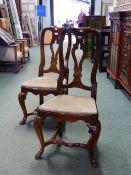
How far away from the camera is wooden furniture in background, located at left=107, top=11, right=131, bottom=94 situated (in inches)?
134

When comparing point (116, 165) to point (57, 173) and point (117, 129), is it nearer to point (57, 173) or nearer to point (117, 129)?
point (57, 173)

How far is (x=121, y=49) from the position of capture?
12.5ft

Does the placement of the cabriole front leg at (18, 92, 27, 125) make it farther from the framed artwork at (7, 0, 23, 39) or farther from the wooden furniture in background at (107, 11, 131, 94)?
the framed artwork at (7, 0, 23, 39)

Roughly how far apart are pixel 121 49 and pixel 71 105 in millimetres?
2205

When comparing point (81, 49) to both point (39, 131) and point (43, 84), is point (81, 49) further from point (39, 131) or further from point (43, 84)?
point (39, 131)

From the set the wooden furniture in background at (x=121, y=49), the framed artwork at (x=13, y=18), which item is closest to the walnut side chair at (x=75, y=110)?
the wooden furniture in background at (x=121, y=49)

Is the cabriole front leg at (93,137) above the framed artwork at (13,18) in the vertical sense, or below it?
below

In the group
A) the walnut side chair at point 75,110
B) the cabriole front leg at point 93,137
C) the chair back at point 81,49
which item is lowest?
the cabriole front leg at point 93,137

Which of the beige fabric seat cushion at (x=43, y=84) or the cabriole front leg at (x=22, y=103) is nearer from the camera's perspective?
the beige fabric seat cushion at (x=43, y=84)

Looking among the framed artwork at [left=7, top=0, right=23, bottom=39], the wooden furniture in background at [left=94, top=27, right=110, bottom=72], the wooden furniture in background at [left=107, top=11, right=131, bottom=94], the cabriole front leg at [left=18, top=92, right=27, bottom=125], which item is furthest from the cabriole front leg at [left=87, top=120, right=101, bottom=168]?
the framed artwork at [left=7, top=0, right=23, bottom=39]

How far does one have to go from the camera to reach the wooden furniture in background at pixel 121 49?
3414mm

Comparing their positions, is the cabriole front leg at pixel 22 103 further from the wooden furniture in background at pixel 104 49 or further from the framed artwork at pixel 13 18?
the framed artwork at pixel 13 18

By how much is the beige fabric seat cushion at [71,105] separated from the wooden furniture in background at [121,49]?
1.46 metres

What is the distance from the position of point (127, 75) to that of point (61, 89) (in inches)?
59.5
